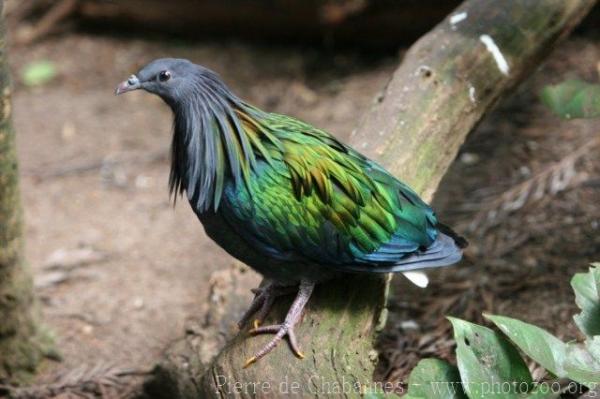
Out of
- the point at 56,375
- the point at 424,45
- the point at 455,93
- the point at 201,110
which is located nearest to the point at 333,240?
the point at 201,110

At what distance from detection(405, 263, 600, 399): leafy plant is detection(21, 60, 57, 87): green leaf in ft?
19.6

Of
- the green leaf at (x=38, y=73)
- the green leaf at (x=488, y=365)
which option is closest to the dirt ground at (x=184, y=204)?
the green leaf at (x=38, y=73)

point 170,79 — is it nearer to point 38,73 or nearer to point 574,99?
point 574,99

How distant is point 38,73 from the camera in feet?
27.0

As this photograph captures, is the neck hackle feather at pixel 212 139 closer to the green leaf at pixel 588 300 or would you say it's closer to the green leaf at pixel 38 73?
the green leaf at pixel 588 300

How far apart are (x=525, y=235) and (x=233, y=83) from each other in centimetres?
359

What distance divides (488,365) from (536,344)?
21 cm

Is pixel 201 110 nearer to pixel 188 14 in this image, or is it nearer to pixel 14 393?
pixel 14 393

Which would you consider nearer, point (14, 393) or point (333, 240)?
point (333, 240)

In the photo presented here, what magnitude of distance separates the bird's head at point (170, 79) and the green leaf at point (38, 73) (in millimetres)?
5040

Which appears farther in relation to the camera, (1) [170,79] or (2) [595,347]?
(1) [170,79]

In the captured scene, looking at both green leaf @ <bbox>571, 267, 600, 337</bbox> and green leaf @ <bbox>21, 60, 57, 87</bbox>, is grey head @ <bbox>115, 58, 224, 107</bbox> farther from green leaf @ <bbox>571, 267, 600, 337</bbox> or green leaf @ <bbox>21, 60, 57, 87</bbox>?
green leaf @ <bbox>21, 60, 57, 87</bbox>

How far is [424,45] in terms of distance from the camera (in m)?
4.50

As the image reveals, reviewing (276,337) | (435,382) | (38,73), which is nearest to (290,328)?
(276,337)
